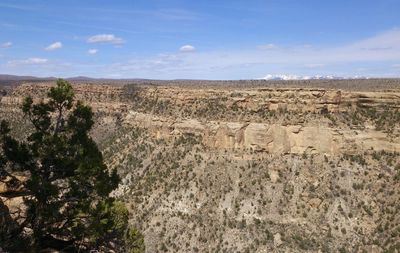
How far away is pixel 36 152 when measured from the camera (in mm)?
20062

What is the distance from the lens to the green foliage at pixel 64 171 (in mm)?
19453

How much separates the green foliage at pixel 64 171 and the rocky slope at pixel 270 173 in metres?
24.8

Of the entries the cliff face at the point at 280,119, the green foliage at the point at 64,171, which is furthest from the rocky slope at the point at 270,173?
the green foliage at the point at 64,171

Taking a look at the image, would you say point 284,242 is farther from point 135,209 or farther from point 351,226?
point 135,209

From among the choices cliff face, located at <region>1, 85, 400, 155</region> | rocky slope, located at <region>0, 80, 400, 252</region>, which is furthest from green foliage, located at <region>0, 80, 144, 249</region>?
A: cliff face, located at <region>1, 85, 400, 155</region>

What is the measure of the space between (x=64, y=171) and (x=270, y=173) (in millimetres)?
33089

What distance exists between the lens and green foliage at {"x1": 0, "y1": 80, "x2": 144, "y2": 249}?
63.8 ft

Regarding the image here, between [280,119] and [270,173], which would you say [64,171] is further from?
[280,119]

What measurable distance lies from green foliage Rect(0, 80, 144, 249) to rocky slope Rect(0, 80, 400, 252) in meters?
24.8

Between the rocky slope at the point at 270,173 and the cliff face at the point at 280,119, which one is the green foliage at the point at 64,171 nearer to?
the rocky slope at the point at 270,173

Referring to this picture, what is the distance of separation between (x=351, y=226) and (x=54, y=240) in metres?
31.1

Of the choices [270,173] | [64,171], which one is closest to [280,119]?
[270,173]

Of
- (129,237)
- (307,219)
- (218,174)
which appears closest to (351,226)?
(307,219)

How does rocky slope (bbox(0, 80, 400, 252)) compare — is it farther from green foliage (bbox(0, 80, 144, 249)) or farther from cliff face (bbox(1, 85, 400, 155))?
green foliage (bbox(0, 80, 144, 249))
